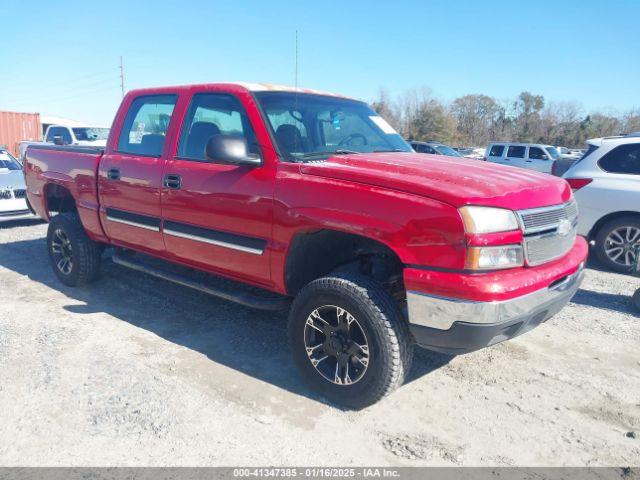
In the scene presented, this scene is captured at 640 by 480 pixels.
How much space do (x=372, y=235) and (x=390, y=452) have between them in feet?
3.90

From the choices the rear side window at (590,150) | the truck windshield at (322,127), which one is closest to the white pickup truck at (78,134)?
the truck windshield at (322,127)

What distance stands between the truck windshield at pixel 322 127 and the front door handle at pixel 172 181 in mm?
901

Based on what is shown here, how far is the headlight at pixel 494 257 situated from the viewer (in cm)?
254

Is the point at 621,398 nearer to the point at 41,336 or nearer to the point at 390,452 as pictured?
the point at 390,452

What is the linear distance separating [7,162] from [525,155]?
59.6ft

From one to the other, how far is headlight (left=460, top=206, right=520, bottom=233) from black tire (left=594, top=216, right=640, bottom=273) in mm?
4388

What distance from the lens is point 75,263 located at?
5.12 m

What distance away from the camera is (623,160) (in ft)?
20.5

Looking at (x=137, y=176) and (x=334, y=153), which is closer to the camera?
(x=334, y=153)

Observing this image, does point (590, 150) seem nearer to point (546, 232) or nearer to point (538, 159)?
point (546, 232)

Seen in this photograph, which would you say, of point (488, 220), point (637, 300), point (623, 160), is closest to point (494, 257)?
point (488, 220)

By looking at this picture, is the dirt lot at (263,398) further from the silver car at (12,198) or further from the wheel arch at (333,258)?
the silver car at (12,198)

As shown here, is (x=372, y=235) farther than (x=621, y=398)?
No

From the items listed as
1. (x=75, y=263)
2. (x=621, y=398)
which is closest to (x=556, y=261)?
(x=621, y=398)
